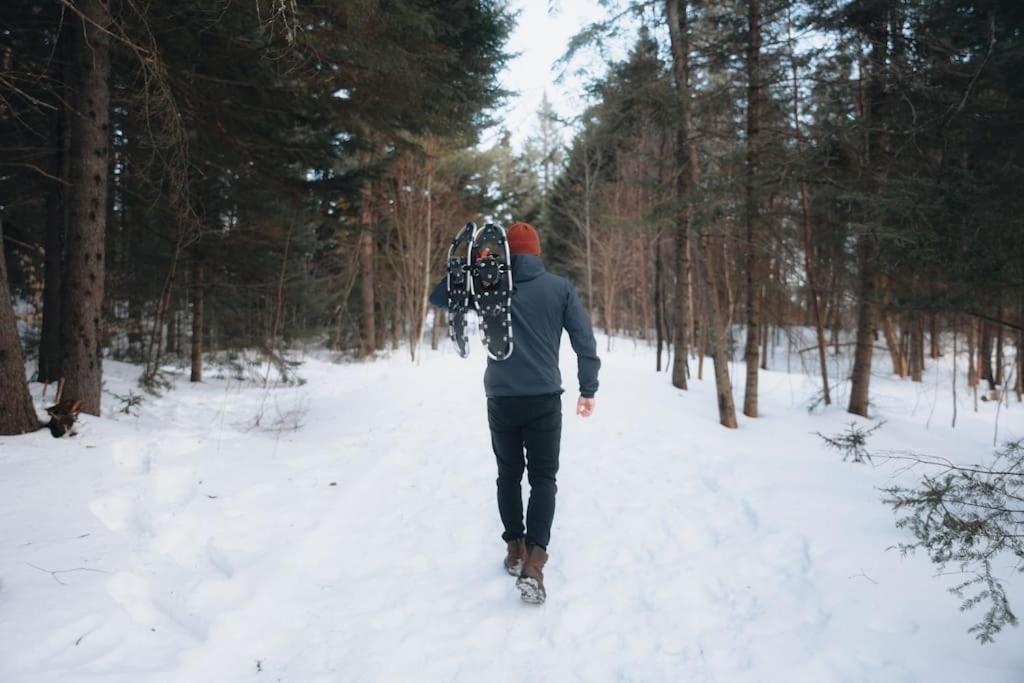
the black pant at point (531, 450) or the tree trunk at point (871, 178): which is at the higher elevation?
the tree trunk at point (871, 178)

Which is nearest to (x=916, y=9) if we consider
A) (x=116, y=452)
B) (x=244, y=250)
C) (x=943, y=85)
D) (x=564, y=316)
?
(x=943, y=85)

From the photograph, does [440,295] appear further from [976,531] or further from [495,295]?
[976,531]

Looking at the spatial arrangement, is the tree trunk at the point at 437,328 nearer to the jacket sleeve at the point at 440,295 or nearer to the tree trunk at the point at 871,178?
the tree trunk at the point at 871,178

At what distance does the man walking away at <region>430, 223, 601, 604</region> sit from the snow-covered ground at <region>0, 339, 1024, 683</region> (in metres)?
0.44

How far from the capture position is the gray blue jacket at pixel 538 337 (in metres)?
2.86

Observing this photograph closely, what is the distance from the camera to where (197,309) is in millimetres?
9586

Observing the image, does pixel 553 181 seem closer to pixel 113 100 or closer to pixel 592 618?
pixel 113 100

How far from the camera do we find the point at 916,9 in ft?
20.7

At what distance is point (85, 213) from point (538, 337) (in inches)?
204

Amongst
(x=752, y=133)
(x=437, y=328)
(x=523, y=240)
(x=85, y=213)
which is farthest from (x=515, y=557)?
(x=437, y=328)

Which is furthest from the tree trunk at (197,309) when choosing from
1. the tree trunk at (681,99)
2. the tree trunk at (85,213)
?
the tree trunk at (681,99)

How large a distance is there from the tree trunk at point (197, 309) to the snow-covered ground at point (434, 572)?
4369mm

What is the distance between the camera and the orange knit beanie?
2.97 m

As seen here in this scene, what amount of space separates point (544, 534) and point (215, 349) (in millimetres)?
11557
